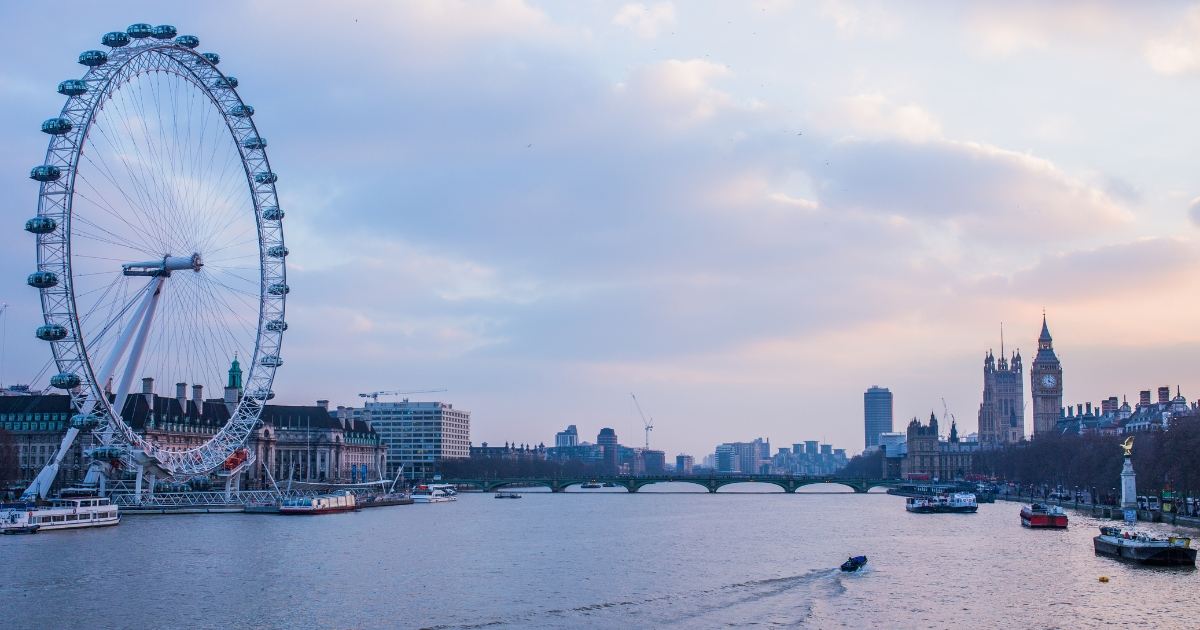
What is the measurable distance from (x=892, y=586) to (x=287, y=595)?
96.2ft

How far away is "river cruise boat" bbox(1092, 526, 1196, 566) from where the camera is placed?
6606cm

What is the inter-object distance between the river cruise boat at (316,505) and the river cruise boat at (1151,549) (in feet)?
256

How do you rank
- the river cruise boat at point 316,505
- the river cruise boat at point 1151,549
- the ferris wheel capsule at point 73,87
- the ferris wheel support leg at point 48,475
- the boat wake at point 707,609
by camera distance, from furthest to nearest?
the river cruise boat at point 316,505, the ferris wheel support leg at point 48,475, the ferris wheel capsule at point 73,87, the river cruise boat at point 1151,549, the boat wake at point 707,609

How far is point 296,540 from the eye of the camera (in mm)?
87125

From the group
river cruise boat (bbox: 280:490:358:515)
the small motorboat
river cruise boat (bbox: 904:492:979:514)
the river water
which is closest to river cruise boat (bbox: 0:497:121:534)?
the river water

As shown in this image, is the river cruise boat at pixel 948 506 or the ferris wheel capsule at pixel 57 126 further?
the river cruise boat at pixel 948 506

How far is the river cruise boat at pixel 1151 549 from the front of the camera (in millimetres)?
66062

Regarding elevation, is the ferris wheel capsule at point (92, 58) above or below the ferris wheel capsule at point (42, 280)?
above

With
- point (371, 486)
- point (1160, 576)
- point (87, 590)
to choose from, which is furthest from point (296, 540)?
point (371, 486)

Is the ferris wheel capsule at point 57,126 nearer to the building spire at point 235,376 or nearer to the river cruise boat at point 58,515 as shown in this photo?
the river cruise boat at point 58,515

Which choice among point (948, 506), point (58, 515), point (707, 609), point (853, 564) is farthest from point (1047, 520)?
point (58, 515)

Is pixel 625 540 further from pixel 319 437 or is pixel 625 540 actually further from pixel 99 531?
pixel 319 437

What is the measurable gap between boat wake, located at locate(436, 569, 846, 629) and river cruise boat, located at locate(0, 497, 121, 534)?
171ft

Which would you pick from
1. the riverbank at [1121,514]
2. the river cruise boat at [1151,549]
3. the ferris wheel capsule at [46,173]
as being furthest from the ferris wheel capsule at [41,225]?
the riverbank at [1121,514]
